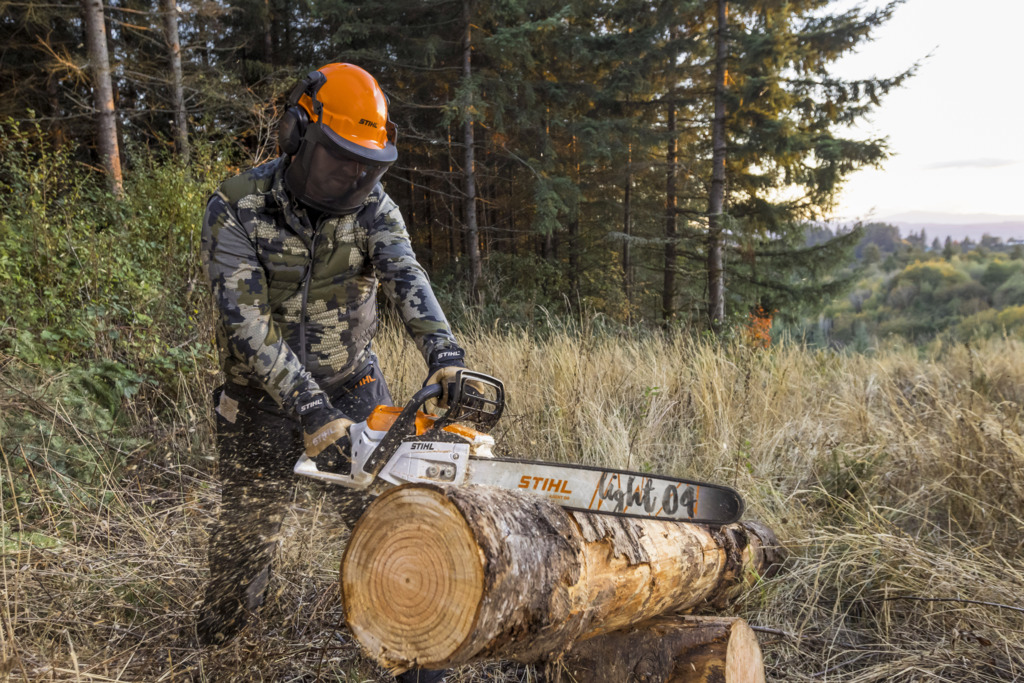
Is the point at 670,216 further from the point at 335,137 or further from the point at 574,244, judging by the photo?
the point at 335,137

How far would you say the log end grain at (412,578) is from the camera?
4.10 feet

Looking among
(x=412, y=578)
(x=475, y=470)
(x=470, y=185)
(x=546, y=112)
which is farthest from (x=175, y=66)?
(x=412, y=578)

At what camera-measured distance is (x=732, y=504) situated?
167 centimetres

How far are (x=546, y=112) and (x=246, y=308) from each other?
12251 mm

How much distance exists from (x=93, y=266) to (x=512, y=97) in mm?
10010

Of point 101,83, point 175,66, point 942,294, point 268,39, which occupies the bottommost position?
point 942,294

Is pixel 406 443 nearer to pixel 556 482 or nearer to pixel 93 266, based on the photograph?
pixel 556 482

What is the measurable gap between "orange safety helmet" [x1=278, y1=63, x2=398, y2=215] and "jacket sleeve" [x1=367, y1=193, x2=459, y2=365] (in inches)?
7.2

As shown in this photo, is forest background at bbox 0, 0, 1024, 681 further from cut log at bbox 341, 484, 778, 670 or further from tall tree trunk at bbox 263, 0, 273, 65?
cut log at bbox 341, 484, 778, 670

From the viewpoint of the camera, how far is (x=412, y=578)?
131 cm

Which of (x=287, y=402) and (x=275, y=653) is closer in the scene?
(x=287, y=402)

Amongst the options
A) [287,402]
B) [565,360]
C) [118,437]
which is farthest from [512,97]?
[287,402]

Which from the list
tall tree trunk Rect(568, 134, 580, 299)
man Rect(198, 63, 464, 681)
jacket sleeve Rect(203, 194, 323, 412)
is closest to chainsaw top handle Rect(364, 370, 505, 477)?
man Rect(198, 63, 464, 681)

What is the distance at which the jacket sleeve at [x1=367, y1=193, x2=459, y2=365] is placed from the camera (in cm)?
201
